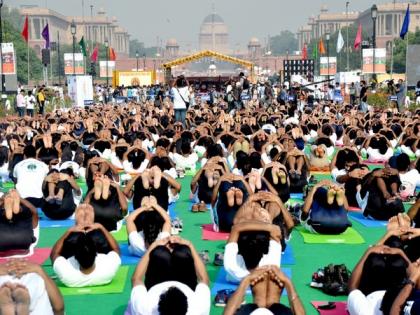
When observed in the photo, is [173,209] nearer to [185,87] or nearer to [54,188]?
[54,188]

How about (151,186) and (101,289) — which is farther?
(151,186)

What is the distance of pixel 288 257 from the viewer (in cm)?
1124

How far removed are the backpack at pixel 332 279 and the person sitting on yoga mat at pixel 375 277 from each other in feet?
4.67

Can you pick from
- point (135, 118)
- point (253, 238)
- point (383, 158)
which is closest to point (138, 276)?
point (253, 238)

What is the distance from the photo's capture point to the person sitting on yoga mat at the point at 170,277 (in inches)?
304

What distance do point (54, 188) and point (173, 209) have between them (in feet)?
7.86

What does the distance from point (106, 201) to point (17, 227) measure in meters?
1.53

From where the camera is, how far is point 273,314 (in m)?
6.68

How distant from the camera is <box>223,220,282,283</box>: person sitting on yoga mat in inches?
348

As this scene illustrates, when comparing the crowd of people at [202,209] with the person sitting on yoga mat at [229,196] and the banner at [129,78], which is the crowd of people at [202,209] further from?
the banner at [129,78]

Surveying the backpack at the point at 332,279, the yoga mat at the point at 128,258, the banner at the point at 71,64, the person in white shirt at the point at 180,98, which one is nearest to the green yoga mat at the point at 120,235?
the yoga mat at the point at 128,258

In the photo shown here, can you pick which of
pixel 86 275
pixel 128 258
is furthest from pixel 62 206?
pixel 86 275

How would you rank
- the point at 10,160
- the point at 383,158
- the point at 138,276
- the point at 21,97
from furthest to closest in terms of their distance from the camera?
the point at 21,97 → the point at 383,158 → the point at 10,160 → the point at 138,276

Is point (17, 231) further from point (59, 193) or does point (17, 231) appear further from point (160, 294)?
point (160, 294)
